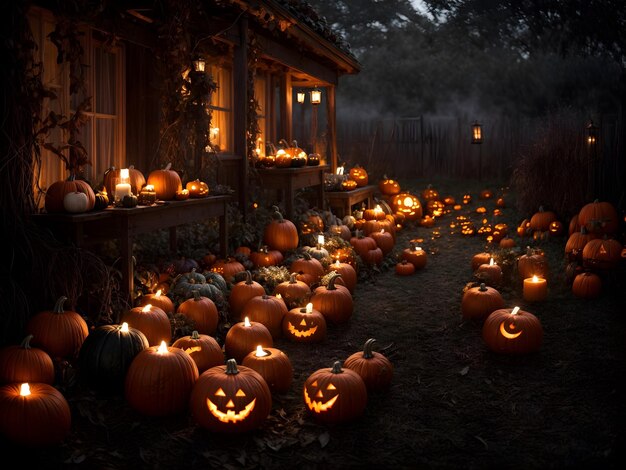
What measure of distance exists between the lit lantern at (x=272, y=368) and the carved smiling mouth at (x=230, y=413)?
0.59 metres

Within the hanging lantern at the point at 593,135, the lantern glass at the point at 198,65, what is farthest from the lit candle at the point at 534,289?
the lantern glass at the point at 198,65

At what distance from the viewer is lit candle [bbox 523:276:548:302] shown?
7.53 meters

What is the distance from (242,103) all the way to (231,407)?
5.69 m

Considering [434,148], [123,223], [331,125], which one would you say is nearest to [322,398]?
[123,223]

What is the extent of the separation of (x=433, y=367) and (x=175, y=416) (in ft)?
6.99

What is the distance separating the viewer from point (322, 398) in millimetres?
4367

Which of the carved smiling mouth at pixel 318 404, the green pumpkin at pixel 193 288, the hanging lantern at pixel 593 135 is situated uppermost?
the hanging lantern at pixel 593 135

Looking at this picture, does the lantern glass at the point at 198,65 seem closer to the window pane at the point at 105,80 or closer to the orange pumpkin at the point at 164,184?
the window pane at the point at 105,80

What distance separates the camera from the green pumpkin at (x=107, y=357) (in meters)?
4.62

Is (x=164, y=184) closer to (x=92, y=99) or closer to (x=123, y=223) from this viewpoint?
(x=123, y=223)

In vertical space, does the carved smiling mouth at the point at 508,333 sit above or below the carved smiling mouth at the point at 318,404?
above

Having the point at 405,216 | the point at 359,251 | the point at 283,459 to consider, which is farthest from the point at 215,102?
the point at 283,459

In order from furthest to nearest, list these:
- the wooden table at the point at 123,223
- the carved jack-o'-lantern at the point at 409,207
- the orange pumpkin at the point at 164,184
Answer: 1. the carved jack-o'-lantern at the point at 409,207
2. the orange pumpkin at the point at 164,184
3. the wooden table at the point at 123,223

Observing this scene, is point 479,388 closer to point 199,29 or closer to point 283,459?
point 283,459
